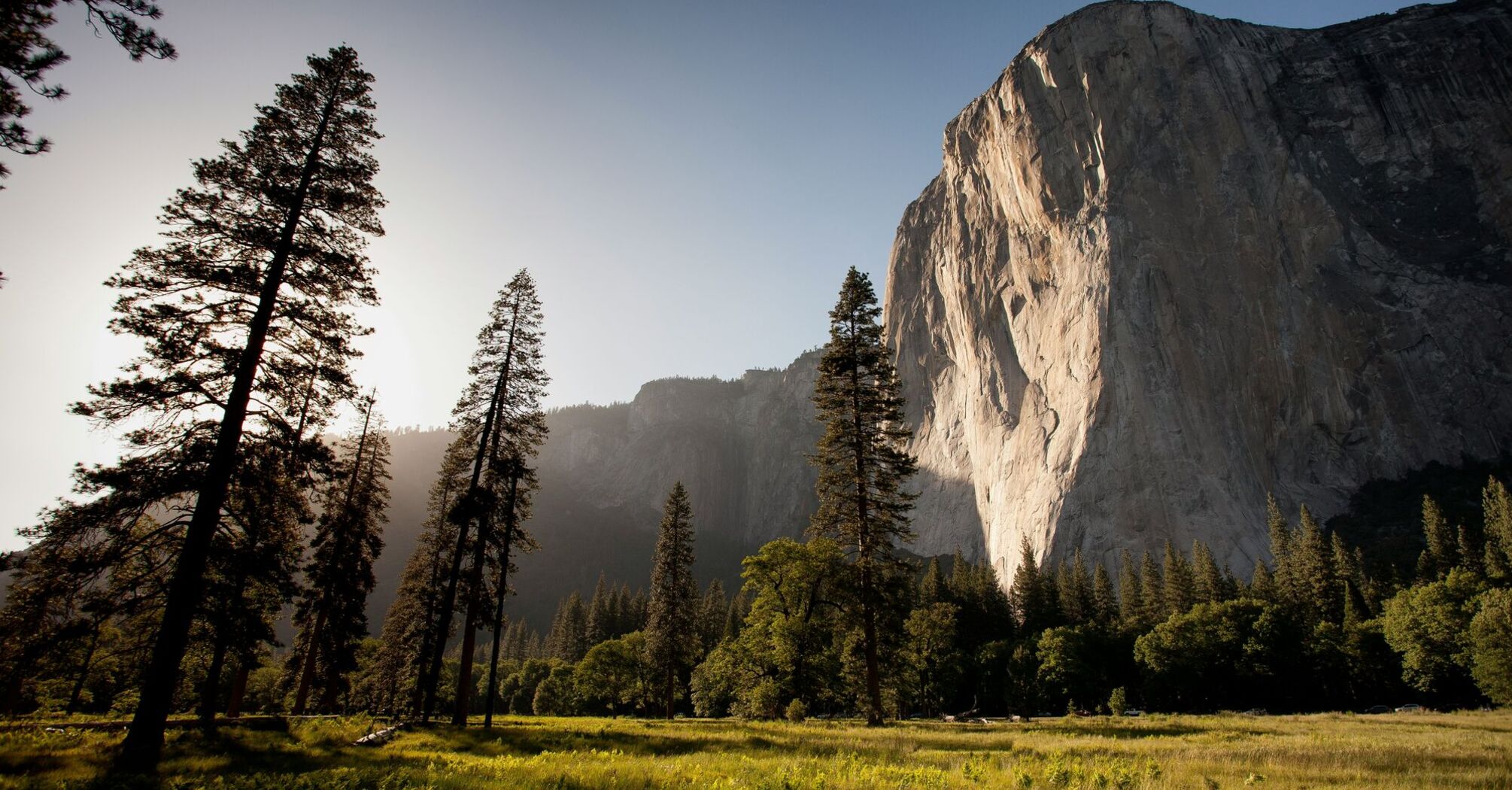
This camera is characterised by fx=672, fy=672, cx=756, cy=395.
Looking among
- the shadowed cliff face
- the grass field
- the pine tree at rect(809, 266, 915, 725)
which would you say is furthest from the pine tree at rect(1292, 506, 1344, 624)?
the pine tree at rect(809, 266, 915, 725)

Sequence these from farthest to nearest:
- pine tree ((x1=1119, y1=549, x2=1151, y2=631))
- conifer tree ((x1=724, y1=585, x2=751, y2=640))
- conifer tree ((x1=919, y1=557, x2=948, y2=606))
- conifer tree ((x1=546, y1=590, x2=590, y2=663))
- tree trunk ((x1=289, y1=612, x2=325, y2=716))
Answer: conifer tree ((x1=546, y1=590, x2=590, y2=663)), conifer tree ((x1=724, y1=585, x2=751, y2=640)), conifer tree ((x1=919, y1=557, x2=948, y2=606)), pine tree ((x1=1119, y1=549, x2=1151, y2=631)), tree trunk ((x1=289, y1=612, x2=325, y2=716))

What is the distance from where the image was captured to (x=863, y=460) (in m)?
21.8

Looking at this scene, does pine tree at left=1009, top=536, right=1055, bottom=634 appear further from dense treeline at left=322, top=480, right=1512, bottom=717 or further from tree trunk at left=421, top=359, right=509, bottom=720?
tree trunk at left=421, top=359, right=509, bottom=720

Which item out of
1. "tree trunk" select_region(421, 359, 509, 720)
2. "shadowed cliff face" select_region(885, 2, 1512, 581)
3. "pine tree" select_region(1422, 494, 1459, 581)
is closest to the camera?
"tree trunk" select_region(421, 359, 509, 720)

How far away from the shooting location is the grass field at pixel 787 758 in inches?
307

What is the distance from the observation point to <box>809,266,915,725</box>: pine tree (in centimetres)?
2128

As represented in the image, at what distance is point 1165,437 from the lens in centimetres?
8712

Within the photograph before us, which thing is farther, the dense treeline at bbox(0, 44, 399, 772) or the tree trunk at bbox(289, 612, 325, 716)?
the tree trunk at bbox(289, 612, 325, 716)

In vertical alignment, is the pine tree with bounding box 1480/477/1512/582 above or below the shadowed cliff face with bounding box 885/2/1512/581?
below

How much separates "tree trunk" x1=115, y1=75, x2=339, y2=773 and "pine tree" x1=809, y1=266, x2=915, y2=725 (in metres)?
14.7

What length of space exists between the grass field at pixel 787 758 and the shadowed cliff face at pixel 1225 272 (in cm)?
8048

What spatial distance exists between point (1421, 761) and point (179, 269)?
22.0 meters

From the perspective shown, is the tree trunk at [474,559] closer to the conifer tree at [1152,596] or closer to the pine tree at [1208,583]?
the conifer tree at [1152,596]

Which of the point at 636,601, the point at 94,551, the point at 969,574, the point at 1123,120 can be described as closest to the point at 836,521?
the point at 94,551
